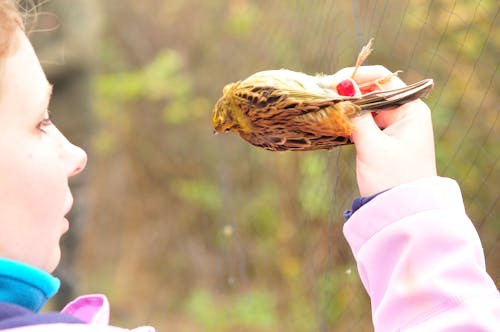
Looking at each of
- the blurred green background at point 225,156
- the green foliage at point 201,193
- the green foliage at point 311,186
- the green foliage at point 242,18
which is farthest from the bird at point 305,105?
the green foliage at point 201,193

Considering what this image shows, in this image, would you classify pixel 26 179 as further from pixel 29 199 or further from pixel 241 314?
pixel 241 314

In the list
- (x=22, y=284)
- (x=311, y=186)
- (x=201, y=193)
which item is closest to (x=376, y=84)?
(x=22, y=284)

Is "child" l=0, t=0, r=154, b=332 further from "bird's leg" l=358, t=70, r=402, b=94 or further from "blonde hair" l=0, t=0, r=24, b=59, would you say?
"bird's leg" l=358, t=70, r=402, b=94

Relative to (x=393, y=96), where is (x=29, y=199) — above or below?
below

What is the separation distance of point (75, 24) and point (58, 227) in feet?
9.63

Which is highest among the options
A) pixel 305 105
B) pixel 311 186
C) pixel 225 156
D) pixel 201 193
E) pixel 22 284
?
pixel 305 105

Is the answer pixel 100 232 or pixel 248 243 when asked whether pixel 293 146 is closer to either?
pixel 248 243

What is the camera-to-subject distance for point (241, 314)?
3877 millimetres

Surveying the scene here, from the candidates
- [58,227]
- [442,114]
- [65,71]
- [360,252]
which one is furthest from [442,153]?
[65,71]

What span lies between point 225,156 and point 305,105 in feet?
7.11

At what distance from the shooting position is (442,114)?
90.7 inches

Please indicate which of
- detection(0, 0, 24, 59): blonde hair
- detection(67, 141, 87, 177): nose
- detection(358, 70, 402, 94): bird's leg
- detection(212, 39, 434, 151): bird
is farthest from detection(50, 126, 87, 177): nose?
detection(358, 70, 402, 94): bird's leg

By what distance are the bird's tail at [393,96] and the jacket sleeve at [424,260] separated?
111 mm

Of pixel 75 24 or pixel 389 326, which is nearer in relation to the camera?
pixel 389 326
